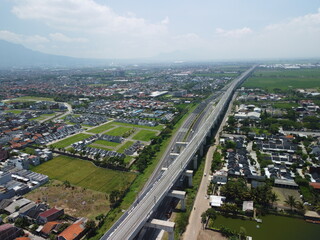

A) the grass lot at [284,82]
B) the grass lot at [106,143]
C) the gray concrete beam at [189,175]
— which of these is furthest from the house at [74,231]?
the grass lot at [284,82]

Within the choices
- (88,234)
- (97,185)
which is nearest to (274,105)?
(97,185)

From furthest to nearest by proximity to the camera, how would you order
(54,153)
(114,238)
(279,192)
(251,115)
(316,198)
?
(251,115), (54,153), (279,192), (316,198), (114,238)

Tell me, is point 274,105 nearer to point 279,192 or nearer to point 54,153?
point 279,192

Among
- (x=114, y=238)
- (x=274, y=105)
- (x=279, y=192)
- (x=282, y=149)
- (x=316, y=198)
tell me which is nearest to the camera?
(x=114, y=238)

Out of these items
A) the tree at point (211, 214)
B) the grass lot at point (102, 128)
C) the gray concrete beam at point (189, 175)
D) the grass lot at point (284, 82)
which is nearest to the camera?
the tree at point (211, 214)

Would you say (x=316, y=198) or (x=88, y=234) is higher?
(x=316, y=198)

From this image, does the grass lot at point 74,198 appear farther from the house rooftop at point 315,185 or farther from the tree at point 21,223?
the house rooftop at point 315,185

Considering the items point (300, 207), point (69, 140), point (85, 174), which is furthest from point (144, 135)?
point (300, 207)
